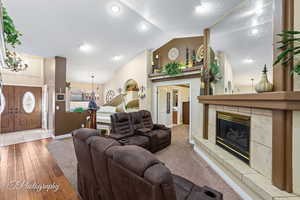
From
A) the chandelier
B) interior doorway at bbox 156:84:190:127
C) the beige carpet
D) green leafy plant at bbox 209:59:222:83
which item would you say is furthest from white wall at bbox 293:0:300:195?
the chandelier

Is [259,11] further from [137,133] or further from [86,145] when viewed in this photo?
[137,133]

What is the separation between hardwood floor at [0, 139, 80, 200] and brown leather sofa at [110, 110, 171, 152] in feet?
4.27

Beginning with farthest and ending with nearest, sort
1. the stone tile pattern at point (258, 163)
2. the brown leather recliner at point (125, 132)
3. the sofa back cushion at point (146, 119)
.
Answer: the sofa back cushion at point (146, 119), the brown leather recliner at point (125, 132), the stone tile pattern at point (258, 163)

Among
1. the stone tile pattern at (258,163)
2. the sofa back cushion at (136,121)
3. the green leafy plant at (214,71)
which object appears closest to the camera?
the stone tile pattern at (258,163)

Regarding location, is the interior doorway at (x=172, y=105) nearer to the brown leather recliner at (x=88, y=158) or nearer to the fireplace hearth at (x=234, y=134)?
the fireplace hearth at (x=234, y=134)

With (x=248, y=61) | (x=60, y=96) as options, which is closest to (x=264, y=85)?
(x=248, y=61)

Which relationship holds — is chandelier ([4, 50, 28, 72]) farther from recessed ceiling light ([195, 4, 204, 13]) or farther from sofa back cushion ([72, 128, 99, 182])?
recessed ceiling light ([195, 4, 204, 13])

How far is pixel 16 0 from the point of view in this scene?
9.61 feet

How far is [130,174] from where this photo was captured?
80cm

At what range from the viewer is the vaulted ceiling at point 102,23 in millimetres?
3113

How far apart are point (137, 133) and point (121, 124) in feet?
1.69

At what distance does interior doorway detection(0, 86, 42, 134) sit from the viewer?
5.55 meters

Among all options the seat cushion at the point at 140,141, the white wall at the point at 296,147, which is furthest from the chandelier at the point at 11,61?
the white wall at the point at 296,147

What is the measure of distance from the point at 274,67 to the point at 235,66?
38.2 inches
